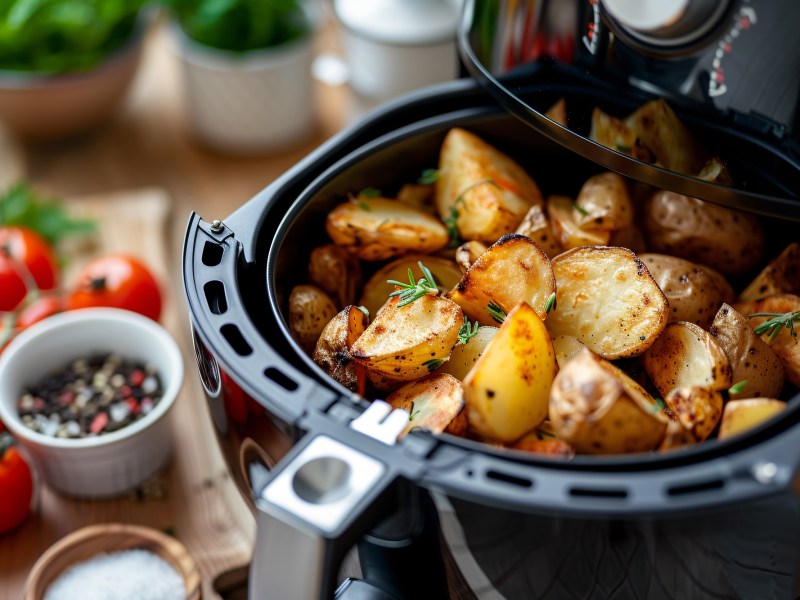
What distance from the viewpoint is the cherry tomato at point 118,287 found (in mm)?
1367

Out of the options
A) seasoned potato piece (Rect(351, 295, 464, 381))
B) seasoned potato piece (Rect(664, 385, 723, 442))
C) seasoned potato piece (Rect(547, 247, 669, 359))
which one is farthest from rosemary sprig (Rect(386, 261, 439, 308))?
seasoned potato piece (Rect(664, 385, 723, 442))

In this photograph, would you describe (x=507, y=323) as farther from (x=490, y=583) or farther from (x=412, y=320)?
(x=490, y=583)

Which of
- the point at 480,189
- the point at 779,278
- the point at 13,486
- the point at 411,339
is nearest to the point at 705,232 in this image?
the point at 779,278

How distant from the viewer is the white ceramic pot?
5.48 feet

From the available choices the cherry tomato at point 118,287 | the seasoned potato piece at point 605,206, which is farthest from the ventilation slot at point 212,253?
the cherry tomato at point 118,287

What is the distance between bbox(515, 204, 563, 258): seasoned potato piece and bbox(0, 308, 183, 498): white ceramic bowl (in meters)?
0.51

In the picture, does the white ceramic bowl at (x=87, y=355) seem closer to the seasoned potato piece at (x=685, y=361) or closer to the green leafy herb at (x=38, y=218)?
the green leafy herb at (x=38, y=218)

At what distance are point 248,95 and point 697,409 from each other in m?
1.18

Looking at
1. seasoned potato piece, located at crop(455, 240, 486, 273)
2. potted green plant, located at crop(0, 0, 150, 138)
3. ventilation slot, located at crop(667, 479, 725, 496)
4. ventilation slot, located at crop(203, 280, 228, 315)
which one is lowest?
potted green plant, located at crop(0, 0, 150, 138)

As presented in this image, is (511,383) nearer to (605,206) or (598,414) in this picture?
(598,414)

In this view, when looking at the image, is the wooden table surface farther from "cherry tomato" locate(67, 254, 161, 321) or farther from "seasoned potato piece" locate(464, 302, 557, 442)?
"seasoned potato piece" locate(464, 302, 557, 442)

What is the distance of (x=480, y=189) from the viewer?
0.94 m

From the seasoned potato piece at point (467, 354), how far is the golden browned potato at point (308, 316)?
0.13 meters

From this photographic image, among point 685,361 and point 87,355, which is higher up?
point 685,361
